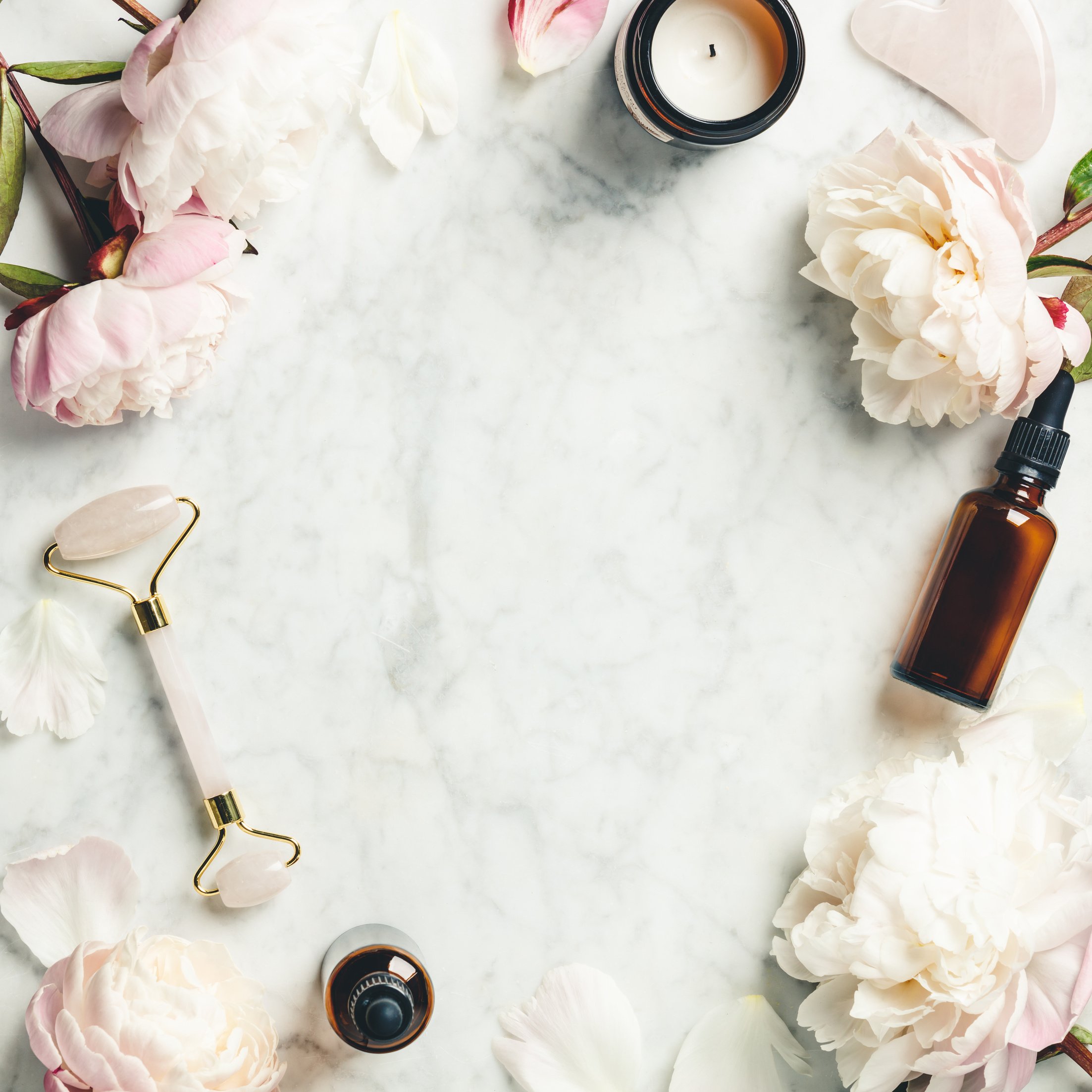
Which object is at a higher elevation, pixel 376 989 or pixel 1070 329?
pixel 1070 329

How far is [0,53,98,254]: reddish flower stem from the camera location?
66cm

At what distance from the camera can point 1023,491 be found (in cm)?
74

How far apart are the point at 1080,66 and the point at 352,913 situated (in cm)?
96

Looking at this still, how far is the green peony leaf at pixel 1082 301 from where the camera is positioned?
30.1 inches

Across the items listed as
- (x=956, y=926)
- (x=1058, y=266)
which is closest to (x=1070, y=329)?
(x=1058, y=266)

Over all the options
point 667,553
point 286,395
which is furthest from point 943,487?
point 286,395

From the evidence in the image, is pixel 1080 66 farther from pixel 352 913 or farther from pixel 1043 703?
pixel 352 913

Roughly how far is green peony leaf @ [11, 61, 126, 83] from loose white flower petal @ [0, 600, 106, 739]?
391mm

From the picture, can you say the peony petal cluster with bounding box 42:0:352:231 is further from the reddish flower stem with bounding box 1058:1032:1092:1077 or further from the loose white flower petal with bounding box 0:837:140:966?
the reddish flower stem with bounding box 1058:1032:1092:1077

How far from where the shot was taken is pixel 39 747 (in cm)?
74

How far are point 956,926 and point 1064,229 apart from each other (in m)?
0.57

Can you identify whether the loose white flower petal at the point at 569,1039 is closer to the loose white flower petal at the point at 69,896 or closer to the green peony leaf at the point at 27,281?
the loose white flower petal at the point at 69,896

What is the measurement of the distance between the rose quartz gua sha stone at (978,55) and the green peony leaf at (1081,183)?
0.04 m

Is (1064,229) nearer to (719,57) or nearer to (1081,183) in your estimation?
(1081,183)
